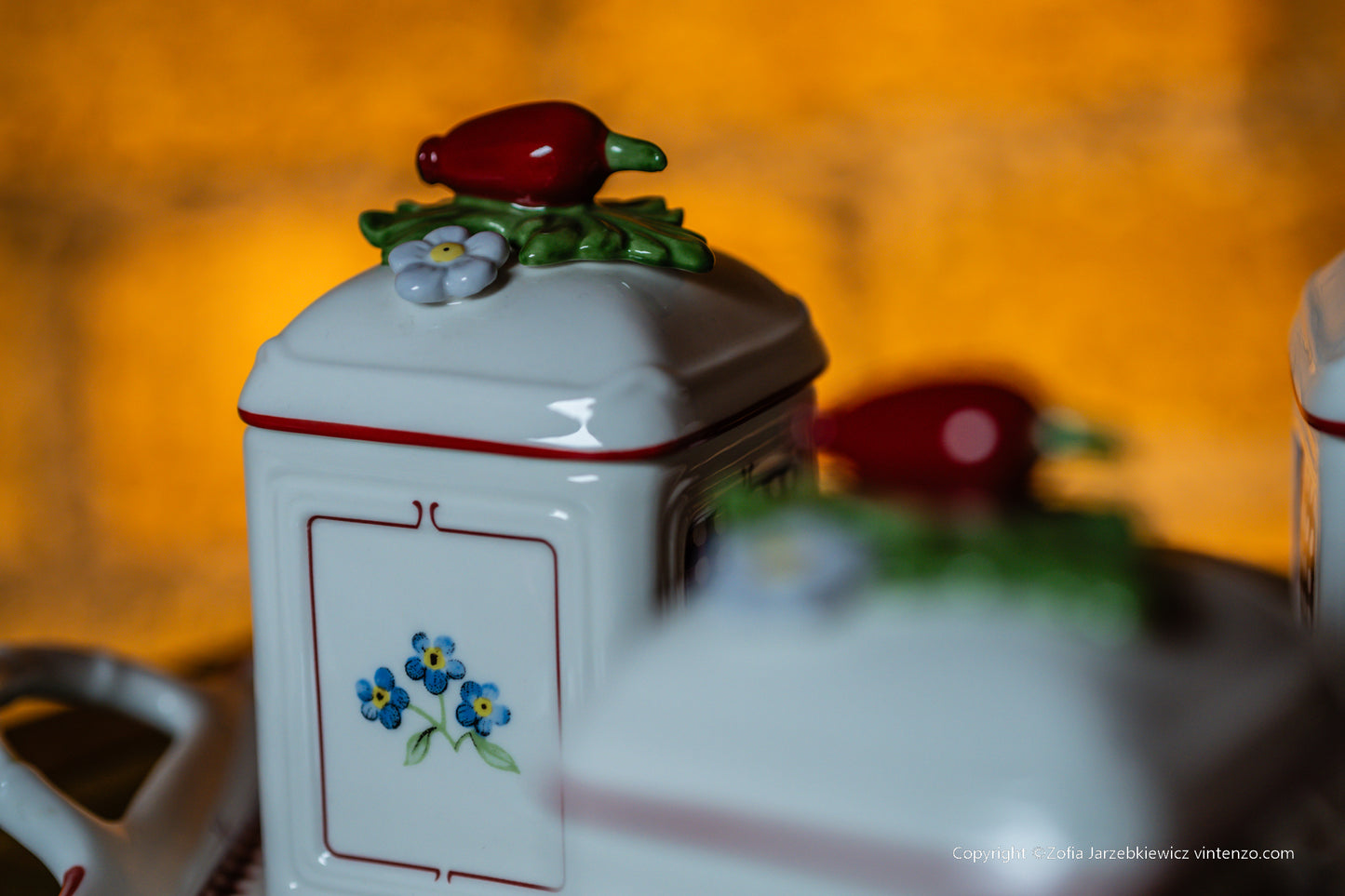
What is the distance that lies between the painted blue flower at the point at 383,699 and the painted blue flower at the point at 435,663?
11 mm

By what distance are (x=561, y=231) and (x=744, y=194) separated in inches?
23.8

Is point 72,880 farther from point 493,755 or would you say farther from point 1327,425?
point 1327,425

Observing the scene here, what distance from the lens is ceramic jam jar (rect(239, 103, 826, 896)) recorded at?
0.53 meters

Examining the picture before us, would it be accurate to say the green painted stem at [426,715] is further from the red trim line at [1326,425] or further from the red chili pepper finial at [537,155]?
the red trim line at [1326,425]

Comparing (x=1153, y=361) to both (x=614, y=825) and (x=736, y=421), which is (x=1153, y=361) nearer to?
(x=736, y=421)

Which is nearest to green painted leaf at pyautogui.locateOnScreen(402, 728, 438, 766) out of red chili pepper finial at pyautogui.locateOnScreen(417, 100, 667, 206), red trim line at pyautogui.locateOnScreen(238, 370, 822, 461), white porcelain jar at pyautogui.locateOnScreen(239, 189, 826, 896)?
white porcelain jar at pyautogui.locateOnScreen(239, 189, 826, 896)

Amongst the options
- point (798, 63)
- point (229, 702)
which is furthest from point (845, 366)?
point (229, 702)

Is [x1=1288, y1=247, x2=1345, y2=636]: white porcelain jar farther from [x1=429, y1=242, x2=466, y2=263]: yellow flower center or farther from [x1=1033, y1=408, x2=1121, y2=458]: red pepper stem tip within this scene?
[x1=429, y1=242, x2=466, y2=263]: yellow flower center

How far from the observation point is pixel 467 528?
0.55 metres

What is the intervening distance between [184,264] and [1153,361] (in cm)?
82

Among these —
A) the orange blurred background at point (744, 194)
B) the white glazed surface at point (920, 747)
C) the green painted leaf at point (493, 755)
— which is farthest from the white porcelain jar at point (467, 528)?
the orange blurred background at point (744, 194)

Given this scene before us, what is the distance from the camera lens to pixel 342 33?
1201mm

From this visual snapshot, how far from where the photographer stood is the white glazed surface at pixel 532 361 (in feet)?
1.70

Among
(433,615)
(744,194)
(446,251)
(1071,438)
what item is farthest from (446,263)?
(744,194)
